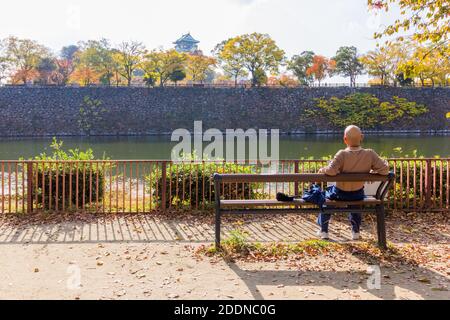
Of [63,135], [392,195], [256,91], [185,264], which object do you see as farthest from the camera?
[256,91]

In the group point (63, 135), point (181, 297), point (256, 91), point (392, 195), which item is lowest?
point (181, 297)

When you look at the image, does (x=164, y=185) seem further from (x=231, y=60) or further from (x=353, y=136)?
(x=231, y=60)

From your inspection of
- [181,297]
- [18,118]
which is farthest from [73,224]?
[18,118]

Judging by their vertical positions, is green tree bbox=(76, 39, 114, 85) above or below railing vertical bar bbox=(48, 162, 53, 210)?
above

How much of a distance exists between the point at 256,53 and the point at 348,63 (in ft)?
46.4

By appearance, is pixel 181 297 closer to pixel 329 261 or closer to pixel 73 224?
pixel 329 261

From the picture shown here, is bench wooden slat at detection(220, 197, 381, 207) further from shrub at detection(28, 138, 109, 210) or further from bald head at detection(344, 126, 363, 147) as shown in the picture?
shrub at detection(28, 138, 109, 210)

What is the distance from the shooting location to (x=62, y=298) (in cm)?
313

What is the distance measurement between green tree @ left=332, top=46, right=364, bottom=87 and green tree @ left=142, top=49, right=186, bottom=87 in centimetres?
2076

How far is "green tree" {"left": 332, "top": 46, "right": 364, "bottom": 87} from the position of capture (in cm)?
5481

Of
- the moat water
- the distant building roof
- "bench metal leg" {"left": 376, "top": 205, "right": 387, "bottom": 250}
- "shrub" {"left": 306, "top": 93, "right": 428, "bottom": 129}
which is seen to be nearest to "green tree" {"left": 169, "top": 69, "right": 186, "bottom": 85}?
"shrub" {"left": 306, "top": 93, "right": 428, "bottom": 129}

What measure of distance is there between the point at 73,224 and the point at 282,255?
117 inches

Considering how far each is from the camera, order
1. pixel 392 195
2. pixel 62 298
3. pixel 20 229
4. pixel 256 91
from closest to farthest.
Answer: pixel 62 298, pixel 20 229, pixel 392 195, pixel 256 91

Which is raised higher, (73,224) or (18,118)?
(18,118)
